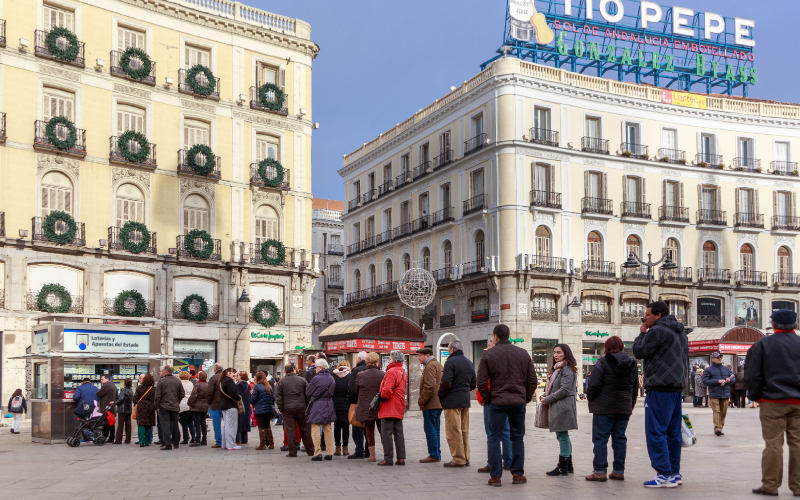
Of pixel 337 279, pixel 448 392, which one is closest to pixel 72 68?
pixel 448 392

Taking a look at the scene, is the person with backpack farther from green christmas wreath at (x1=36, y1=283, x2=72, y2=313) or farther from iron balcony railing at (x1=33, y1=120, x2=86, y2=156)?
iron balcony railing at (x1=33, y1=120, x2=86, y2=156)

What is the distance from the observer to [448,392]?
13180 millimetres

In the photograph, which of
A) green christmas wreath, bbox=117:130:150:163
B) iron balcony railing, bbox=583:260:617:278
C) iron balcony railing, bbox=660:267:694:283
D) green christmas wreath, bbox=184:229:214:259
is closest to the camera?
green christmas wreath, bbox=117:130:150:163

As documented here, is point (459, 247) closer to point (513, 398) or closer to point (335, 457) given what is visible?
point (335, 457)

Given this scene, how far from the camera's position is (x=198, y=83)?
3934cm

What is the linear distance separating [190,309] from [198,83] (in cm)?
1028

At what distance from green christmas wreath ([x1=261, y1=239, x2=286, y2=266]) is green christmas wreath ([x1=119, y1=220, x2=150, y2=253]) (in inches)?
220

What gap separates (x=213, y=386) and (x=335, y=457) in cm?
410

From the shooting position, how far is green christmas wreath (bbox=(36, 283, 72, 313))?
34.0 meters

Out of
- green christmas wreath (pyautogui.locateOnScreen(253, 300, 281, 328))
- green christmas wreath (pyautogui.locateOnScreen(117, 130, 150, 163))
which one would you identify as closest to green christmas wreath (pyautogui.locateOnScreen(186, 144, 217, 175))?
green christmas wreath (pyautogui.locateOnScreen(117, 130, 150, 163))

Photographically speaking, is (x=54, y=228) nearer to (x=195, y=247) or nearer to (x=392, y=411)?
(x=195, y=247)

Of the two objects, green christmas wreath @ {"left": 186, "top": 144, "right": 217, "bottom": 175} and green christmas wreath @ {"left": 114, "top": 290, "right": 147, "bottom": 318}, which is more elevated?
green christmas wreath @ {"left": 186, "top": 144, "right": 217, "bottom": 175}

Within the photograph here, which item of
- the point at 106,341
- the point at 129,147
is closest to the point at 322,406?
the point at 106,341

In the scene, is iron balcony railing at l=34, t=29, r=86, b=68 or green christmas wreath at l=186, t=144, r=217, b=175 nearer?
iron balcony railing at l=34, t=29, r=86, b=68
